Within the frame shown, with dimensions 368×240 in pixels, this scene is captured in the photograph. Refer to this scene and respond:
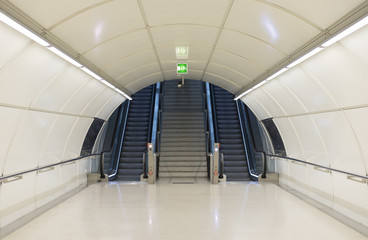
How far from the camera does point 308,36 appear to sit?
13.2 feet

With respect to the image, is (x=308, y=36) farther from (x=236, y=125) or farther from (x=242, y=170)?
(x=236, y=125)

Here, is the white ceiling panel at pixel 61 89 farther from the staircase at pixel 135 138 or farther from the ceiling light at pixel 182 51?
the staircase at pixel 135 138

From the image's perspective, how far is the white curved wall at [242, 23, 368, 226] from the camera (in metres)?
3.92

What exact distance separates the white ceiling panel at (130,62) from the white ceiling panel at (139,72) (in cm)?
27

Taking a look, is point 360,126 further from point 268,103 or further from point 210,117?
point 210,117

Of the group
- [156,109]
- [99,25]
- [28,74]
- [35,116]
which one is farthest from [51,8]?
[156,109]

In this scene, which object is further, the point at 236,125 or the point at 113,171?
the point at 236,125

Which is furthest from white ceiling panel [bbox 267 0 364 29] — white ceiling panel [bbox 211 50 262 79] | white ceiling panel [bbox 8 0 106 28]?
white ceiling panel [bbox 211 50 262 79]

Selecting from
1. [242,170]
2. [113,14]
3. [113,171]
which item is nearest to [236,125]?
[242,170]

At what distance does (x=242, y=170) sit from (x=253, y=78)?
4509 millimetres

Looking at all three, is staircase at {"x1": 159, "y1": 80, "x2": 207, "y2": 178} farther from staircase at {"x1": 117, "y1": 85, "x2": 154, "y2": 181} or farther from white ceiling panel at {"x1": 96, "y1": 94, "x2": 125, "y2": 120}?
white ceiling panel at {"x1": 96, "y1": 94, "x2": 125, "y2": 120}

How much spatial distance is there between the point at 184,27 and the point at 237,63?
86.5 inches

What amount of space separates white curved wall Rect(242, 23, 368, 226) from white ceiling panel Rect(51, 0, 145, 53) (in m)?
Result: 2.79

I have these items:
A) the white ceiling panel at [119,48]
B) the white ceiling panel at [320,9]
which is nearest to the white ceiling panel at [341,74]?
the white ceiling panel at [320,9]
